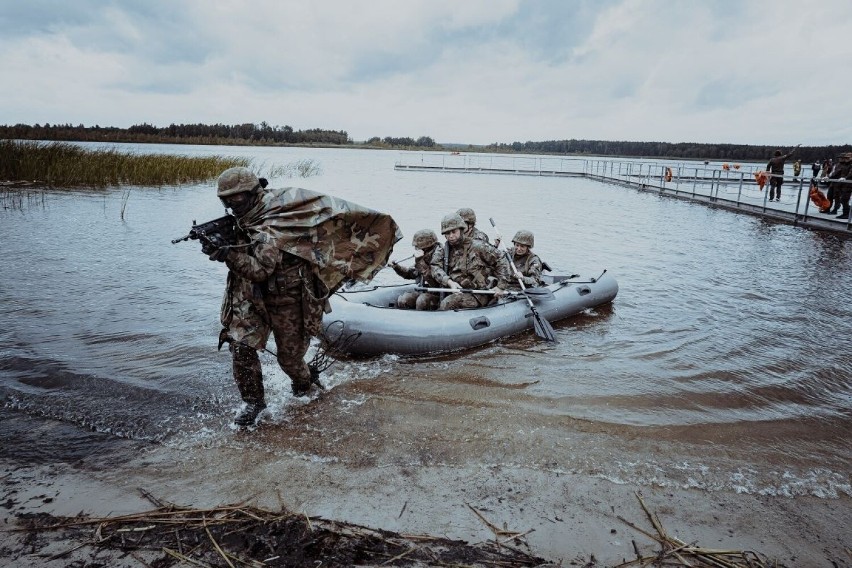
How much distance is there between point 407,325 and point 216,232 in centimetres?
267

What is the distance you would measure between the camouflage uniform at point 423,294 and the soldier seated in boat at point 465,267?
0.33 ft

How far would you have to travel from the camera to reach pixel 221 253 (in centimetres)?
348

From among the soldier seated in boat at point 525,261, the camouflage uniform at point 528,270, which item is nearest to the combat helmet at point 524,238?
the soldier seated in boat at point 525,261

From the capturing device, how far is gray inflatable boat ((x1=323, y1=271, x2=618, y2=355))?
5879 millimetres

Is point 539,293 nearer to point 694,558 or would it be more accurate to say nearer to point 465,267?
point 465,267

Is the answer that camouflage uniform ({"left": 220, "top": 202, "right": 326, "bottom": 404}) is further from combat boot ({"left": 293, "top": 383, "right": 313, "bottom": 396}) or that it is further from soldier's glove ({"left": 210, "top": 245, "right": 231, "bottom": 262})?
combat boot ({"left": 293, "top": 383, "right": 313, "bottom": 396})

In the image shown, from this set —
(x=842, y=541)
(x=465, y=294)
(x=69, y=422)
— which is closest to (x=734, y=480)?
(x=842, y=541)

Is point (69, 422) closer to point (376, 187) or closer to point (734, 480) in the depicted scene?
point (734, 480)

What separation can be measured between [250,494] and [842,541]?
3.33m

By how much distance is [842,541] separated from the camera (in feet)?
10.3

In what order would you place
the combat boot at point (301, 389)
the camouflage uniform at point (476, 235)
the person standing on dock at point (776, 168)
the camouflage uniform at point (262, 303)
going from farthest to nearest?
the person standing on dock at point (776, 168) → the camouflage uniform at point (476, 235) → the combat boot at point (301, 389) → the camouflage uniform at point (262, 303)

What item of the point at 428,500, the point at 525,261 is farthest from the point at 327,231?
the point at 525,261

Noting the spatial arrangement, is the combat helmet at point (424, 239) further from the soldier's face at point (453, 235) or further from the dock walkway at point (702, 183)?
the dock walkway at point (702, 183)

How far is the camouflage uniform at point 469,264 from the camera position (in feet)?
22.1
